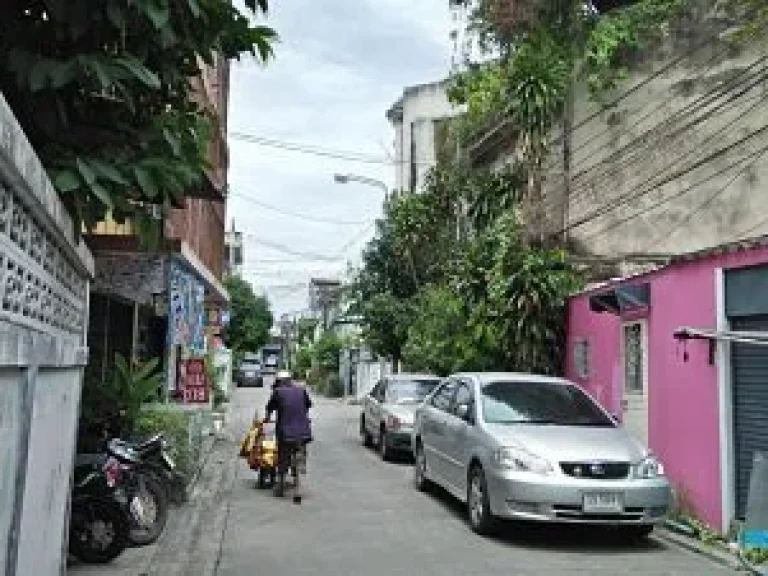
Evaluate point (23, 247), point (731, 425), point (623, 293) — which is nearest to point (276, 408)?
point (623, 293)

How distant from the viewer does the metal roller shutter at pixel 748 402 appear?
33.0 ft

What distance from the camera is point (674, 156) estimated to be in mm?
18688

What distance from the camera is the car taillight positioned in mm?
8711

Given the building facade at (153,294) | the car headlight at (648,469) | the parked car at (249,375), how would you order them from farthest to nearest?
the parked car at (249,375) < the building facade at (153,294) < the car headlight at (648,469)

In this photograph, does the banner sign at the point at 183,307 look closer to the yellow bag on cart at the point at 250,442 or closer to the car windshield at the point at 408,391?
the yellow bag on cart at the point at 250,442

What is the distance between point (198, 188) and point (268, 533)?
19.1 feet

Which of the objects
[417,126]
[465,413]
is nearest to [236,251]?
[417,126]

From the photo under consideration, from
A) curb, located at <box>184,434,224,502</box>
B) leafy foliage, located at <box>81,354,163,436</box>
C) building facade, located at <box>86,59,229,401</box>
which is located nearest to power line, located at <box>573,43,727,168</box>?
building facade, located at <box>86,59,229,401</box>

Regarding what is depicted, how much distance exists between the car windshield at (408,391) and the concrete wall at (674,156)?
4.06 meters

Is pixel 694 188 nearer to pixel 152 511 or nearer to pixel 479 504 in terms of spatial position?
pixel 479 504

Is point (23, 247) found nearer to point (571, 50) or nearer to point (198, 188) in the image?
point (198, 188)

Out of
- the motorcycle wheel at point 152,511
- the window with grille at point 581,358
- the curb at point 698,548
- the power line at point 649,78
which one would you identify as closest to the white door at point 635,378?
the window with grille at point 581,358

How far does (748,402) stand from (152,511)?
6.11 metres

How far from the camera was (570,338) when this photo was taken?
16.4 metres
